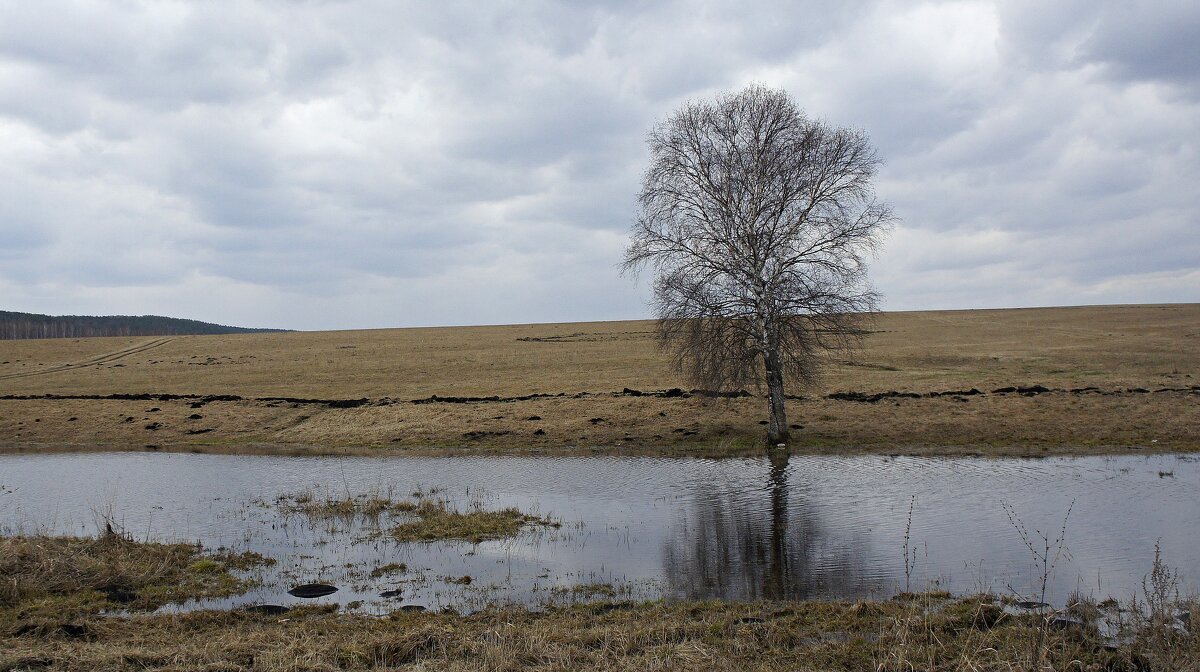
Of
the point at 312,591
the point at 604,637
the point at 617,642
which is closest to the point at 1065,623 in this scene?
the point at 617,642

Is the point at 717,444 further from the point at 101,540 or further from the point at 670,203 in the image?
the point at 101,540

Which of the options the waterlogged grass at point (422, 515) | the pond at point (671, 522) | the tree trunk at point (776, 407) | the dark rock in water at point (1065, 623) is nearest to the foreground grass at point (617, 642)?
the dark rock in water at point (1065, 623)

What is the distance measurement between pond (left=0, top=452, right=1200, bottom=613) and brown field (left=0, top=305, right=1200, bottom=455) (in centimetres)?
393

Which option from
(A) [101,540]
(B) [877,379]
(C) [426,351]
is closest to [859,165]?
(B) [877,379]

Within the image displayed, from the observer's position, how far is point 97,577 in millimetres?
14094

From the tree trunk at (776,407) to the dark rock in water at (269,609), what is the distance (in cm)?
2308

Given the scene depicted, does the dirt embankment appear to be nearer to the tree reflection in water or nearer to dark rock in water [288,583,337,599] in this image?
the tree reflection in water

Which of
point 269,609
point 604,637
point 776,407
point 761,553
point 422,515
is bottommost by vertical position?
point 422,515

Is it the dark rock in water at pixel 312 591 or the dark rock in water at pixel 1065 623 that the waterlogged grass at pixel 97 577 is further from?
the dark rock in water at pixel 1065 623

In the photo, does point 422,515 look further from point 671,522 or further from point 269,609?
point 269,609

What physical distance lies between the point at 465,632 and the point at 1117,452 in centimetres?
2743

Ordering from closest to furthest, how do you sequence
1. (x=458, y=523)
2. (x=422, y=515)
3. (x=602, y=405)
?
(x=458, y=523), (x=422, y=515), (x=602, y=405)

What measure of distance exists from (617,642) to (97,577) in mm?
9965

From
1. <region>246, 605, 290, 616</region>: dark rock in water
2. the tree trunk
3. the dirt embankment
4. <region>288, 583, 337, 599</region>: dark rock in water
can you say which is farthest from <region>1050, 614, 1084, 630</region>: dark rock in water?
the tree trunk
